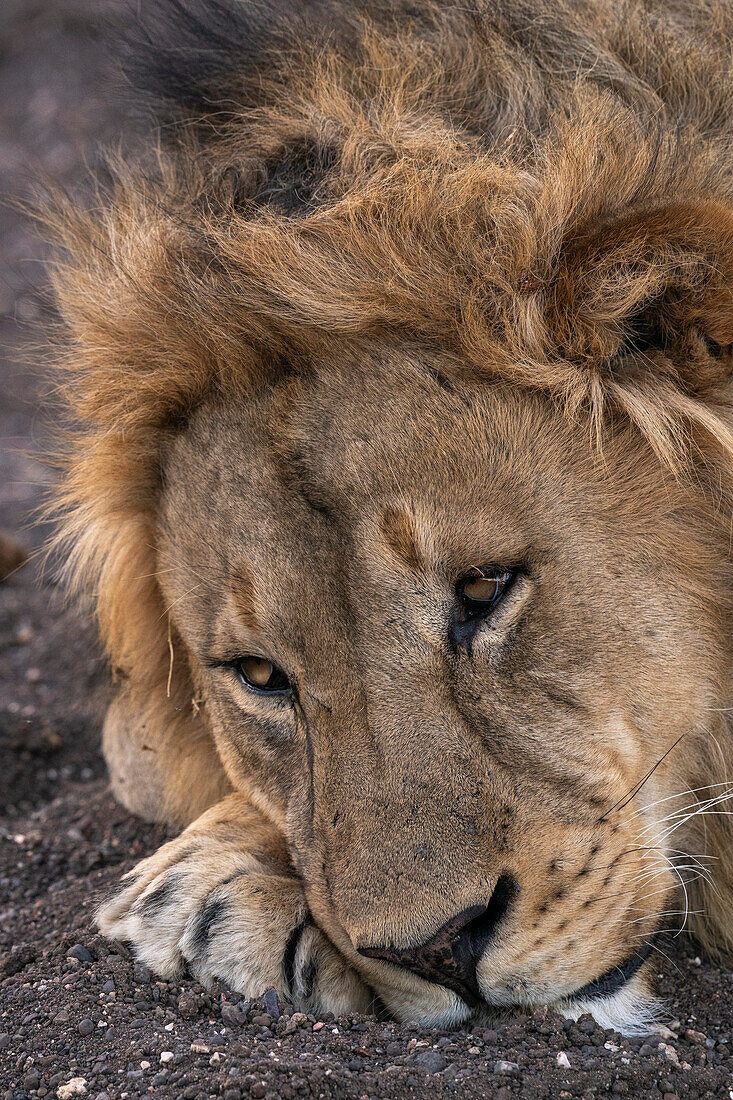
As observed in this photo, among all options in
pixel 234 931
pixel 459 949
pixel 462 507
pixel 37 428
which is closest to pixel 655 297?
pixel 462 507

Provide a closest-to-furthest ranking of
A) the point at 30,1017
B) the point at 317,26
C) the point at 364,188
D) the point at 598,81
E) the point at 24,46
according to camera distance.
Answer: the point at 30,1017, the point at 364,188, the point at 598,81, the point at 317,26, the point at 24,46

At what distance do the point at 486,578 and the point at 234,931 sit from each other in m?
0.92

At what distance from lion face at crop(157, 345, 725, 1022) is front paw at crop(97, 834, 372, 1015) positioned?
11 cm

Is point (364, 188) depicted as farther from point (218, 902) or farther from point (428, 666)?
point (218, 902)

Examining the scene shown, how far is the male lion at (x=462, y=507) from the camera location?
225cm

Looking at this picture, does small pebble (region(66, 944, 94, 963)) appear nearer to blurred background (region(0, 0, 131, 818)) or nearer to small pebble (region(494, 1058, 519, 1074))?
small pebble (region(494, 1058, 519, 1074))

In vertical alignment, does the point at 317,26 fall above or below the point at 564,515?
above

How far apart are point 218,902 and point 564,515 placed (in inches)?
43.6

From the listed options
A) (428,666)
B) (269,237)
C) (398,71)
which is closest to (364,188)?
(269,237)

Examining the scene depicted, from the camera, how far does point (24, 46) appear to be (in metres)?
9.96

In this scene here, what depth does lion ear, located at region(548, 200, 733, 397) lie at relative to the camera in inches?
87.7

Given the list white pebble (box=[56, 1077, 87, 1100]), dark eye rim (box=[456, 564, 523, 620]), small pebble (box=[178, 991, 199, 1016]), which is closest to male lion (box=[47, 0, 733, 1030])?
dark eye rim (box=[456, 564, 523, 620])

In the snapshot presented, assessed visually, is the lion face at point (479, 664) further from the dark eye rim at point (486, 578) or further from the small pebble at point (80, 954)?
the small pebble at point (80, 954)

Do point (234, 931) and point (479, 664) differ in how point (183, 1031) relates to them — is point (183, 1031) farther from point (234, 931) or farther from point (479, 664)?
point (479, 664)
